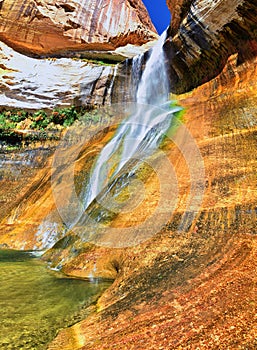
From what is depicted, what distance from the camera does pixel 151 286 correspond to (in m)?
3.53

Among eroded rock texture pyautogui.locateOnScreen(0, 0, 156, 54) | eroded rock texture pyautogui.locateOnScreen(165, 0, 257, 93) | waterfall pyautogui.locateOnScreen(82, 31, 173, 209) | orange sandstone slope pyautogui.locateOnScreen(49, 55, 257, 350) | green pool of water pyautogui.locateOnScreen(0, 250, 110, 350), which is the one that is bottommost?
green pool of water pyautogui.locateOnScreen(0, 250, 110, 350)

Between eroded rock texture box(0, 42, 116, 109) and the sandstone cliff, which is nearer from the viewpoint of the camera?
the sandstone cliff

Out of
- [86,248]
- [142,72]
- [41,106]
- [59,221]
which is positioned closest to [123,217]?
[86,248]

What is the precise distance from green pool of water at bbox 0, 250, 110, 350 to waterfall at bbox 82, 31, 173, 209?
3.24 m

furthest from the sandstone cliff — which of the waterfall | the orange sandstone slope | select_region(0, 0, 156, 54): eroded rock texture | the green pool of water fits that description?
select_region(0, 0, 156, 54): eroded rock texture

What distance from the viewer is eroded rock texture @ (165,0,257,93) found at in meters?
9.49

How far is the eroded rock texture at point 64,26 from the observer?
1998cm

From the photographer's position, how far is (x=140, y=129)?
11.0 meters

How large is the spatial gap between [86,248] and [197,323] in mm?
3209

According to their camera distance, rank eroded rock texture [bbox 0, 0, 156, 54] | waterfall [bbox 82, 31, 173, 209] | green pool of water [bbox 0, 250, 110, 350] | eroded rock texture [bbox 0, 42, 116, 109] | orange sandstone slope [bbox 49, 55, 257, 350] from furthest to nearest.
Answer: eroded rock texture [bbox 0, 0, 156, 54], eroded rock texture [bbox 0, 42, 116, 109], waterfall [bbox 82, 31, 173, 209], green pool of water [bbox 0, 250, 110, 350], orange sandstone slope [bbox 49, 55, 257, 350]

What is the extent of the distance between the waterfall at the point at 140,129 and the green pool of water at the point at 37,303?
3245mm

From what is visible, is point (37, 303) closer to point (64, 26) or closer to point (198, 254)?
point (198, 254)

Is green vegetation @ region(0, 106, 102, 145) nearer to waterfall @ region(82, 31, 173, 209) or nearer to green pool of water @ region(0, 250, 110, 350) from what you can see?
waterfall @ region(82, 31, 173, 209)

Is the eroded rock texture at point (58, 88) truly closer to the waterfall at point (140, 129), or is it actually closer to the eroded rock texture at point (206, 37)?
the waterfall at point (140, 129)
